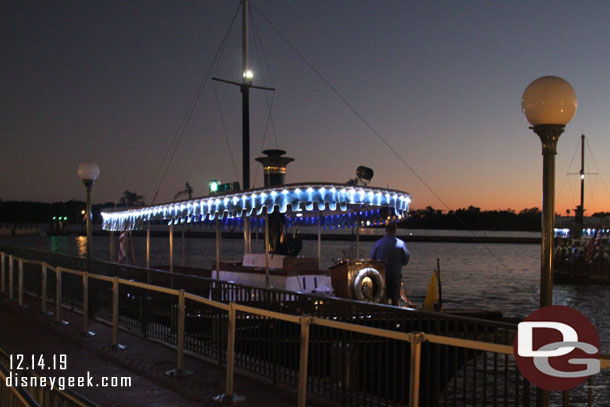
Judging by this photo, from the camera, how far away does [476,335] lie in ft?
18.0

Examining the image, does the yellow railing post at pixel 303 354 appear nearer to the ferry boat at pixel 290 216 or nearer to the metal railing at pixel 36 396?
the metal railing at pixel 36 396

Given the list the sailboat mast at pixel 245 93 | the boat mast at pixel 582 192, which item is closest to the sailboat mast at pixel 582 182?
the boat mast at pixel 582 192

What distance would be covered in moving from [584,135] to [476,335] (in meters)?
76.0

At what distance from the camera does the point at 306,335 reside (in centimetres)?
598

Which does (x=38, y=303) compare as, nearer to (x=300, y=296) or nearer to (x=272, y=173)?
(x=272, y=173)

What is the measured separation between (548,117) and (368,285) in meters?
6.86

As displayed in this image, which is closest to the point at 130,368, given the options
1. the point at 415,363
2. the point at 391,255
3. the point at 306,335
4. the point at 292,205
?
the point at 306,335

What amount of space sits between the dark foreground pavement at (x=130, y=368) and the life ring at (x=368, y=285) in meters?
3.71

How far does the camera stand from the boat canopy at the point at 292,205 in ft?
38.4

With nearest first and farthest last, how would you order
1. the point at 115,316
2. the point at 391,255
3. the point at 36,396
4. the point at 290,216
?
the point at 36,396, the point at 115,316, the point at 391,255, the point at 290,216

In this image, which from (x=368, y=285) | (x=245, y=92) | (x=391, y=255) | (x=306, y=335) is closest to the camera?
(x=306, y=335)

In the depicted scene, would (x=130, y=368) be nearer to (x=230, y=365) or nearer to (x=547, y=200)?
(x=230, y=365)

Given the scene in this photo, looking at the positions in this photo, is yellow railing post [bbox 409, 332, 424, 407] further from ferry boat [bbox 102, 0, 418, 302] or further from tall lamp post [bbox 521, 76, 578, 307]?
ferry boat [bbox 102, 0, 418, 302]

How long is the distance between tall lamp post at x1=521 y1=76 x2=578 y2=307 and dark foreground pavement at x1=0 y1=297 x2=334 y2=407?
341 centimetres
